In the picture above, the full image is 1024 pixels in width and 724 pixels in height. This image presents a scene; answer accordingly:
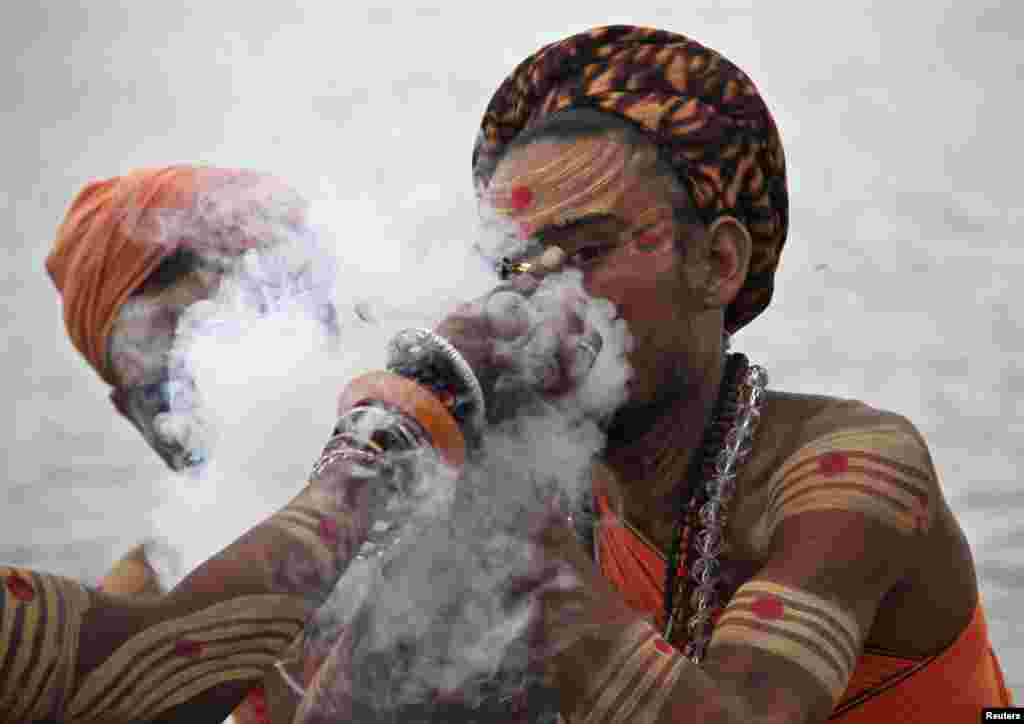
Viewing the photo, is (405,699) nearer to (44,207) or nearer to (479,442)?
(479,442)

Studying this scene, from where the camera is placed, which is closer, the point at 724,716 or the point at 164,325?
the point at 724,716

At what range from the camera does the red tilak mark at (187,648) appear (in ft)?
4.70

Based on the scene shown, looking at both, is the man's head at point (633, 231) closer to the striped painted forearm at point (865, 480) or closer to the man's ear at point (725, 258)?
the man's ear at point (725, 258)

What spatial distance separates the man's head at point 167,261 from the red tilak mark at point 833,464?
3.35 ft

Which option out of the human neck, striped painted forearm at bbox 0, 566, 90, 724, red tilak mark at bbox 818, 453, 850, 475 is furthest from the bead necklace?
striped painted forearm at bbox 0, 566, 90, 724

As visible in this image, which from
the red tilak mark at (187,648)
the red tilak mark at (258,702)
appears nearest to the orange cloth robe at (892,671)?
the red tilak mark at (258,702)

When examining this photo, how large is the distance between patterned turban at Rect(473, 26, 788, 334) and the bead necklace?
0.25 m

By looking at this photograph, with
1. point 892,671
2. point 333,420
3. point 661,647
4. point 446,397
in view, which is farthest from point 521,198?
point 892,671

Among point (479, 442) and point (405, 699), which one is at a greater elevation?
point (479, 442)

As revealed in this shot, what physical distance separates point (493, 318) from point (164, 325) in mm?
1068

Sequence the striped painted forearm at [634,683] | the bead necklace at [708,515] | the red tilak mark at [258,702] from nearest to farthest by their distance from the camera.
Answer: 1. the striped painted forearm at [634,683]
2. the bead necklace at [708,515]
3. the red tilak mark at [258,702]

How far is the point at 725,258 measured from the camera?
2375 mm

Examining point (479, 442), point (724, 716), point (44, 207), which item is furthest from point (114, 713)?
point (44, 207)

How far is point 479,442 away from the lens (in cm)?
178
